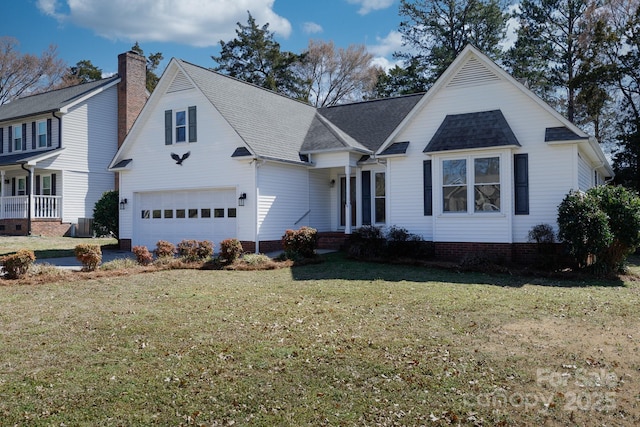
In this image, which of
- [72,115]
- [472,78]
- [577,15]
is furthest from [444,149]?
[577,15]

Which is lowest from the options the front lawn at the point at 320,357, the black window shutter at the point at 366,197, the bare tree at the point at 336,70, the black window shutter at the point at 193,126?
the front lawn at the point at 320,357

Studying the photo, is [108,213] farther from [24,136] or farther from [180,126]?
[24,136]

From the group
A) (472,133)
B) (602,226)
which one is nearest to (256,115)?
(472,133)

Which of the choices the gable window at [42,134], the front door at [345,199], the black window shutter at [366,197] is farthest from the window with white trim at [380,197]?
A: the gable window at [42,134]

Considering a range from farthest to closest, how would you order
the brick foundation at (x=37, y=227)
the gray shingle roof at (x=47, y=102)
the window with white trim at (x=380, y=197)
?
the gray shingle roof at (x=47, y=102) < the brick foundation at (x=37, y=227) < the window with white trim at (x=380, y=197)

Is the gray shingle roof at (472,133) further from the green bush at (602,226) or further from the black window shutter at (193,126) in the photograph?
the black window shutter at (193,126)

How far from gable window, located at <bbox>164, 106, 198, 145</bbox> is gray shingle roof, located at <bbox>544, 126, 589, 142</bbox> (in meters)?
12.2

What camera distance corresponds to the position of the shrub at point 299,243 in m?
15.8

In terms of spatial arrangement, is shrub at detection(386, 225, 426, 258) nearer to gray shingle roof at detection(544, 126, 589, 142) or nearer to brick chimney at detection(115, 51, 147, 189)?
gray shingle roof at detection(544, 126, 589, 142)

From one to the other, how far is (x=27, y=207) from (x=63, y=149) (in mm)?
3738

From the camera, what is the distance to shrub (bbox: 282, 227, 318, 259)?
15828 millimetres

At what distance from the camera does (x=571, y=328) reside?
7.80 m

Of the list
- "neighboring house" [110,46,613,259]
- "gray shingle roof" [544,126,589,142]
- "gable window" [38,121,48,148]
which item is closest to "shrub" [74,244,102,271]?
"neighboring house" [110,46,613,259]

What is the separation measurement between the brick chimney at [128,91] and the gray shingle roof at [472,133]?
844 inches
